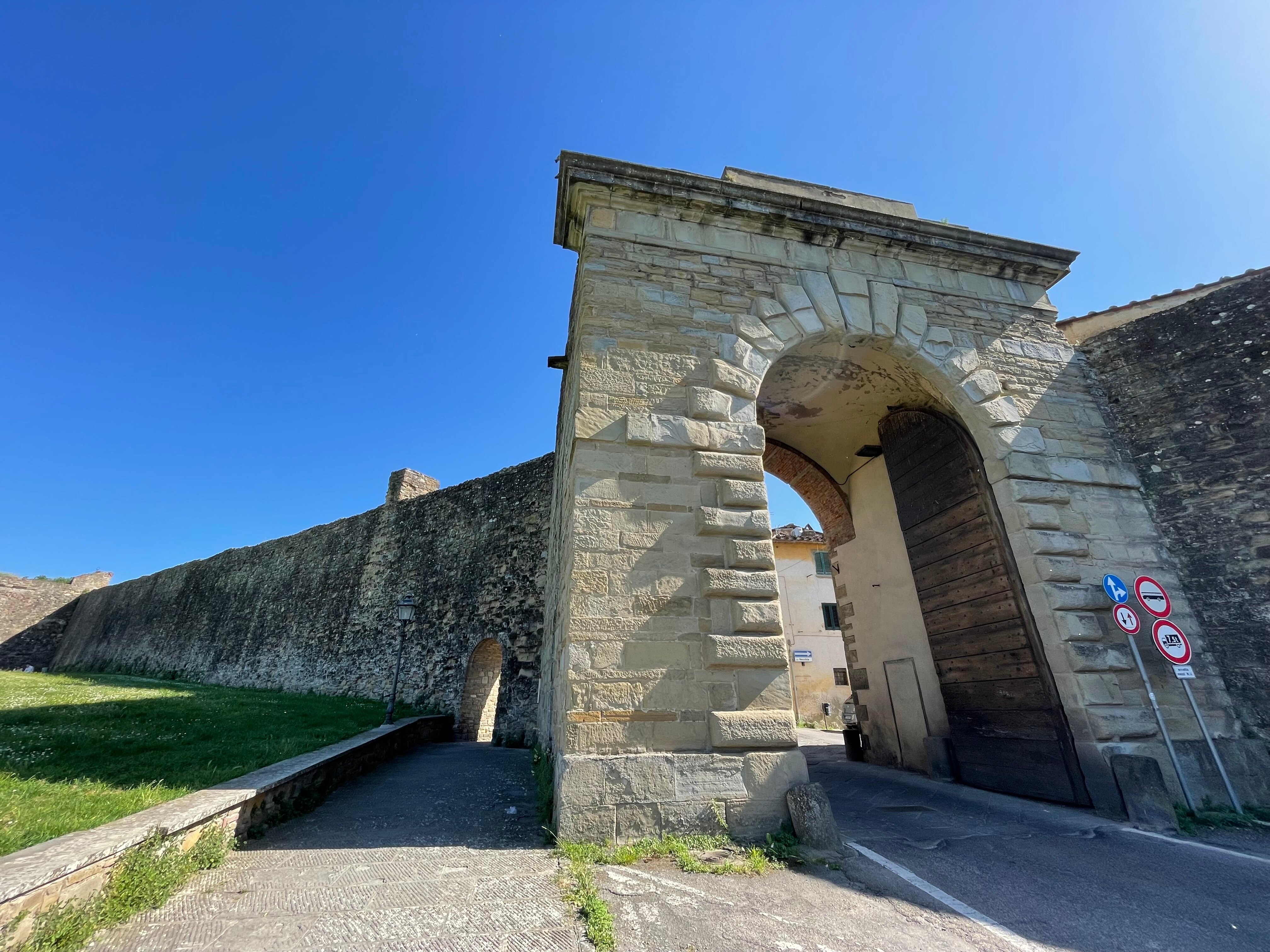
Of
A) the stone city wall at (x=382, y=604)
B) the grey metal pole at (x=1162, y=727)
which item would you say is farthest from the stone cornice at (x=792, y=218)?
the stone city wall at (x=382, y=604)

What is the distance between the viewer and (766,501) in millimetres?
4512

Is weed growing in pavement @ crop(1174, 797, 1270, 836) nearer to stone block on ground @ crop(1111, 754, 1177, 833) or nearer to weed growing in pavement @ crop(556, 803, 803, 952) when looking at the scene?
stone block on ground @ crop(1111, 754, 1177, 833)

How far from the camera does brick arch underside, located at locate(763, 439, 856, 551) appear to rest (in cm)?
876

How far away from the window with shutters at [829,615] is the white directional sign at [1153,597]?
14215 millimetres

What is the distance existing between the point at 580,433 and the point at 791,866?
3190 millimetres

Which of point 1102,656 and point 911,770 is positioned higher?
point 1102,656

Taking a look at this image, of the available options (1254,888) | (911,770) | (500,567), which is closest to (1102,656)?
(1254,888)

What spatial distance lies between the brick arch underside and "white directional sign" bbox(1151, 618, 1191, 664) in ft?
13.1

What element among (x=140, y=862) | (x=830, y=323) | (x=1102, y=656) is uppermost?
(x=830, y=323)

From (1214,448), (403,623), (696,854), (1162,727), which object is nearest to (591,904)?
(696,854)

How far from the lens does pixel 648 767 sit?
3.58m

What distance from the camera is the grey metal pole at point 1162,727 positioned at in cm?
430

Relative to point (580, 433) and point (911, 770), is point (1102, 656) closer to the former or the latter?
point (911, 770)

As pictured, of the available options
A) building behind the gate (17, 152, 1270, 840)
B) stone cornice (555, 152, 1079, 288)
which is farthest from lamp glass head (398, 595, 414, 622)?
stone cornice (555, 152, 1079, 288)
